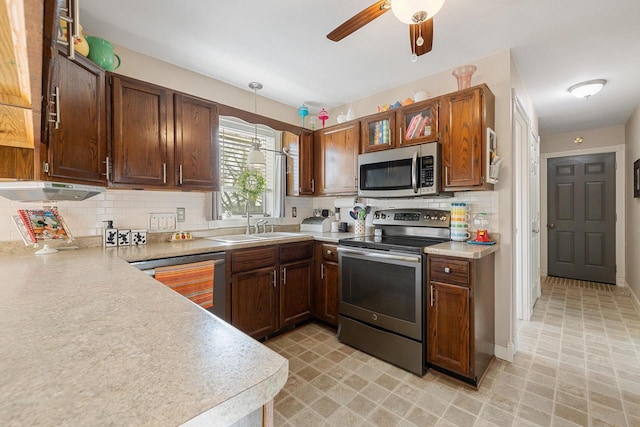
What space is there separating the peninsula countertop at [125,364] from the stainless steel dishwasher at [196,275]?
946 mm

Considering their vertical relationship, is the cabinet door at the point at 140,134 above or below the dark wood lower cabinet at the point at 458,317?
above

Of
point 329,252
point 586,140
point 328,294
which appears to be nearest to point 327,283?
point 328,294

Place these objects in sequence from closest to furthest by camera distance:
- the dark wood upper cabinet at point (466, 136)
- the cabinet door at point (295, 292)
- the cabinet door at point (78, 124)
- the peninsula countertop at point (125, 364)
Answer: the peninsula countertop at point (125, 364) < the cabinet door at point (78, 124) < the dark wood upper cabinet at point (466, 136) < the cabinet door at point (295, 292)

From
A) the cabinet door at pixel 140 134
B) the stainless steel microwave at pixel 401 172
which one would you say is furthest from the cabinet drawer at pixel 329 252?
the cabinet door at pixel 140 134

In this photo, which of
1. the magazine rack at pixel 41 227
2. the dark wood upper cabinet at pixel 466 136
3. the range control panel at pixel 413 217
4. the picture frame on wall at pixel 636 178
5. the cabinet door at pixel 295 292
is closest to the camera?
the magazine rack at pixel 41 227

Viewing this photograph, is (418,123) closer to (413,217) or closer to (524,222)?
(413,217)

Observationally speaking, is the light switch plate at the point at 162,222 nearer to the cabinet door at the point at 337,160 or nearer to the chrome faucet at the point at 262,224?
the chrome faucet at the point at 262,224

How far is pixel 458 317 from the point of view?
77.7 inches

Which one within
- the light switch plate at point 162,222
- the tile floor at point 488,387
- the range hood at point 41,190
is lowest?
the tile floor at point 488,387

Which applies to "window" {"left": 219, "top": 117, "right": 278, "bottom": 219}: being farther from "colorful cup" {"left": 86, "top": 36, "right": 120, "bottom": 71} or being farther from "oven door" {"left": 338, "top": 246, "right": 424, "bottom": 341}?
"oven door" {"left": 338, "top": 246, "right": 424, "bottom": 341}

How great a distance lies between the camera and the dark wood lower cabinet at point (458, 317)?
1933 mm

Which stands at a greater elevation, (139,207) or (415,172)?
(415,172)

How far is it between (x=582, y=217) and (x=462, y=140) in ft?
12.8

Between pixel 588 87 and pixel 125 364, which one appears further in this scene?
pixel 588 87
